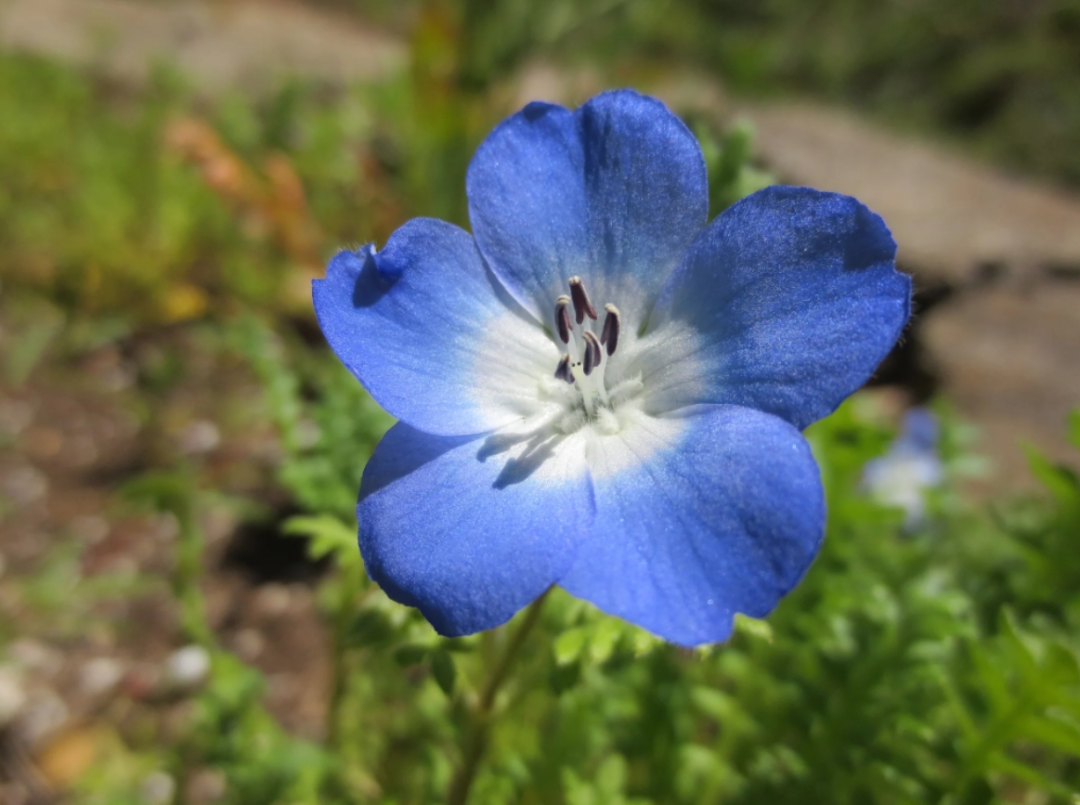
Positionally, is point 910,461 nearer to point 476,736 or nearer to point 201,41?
point 476,736

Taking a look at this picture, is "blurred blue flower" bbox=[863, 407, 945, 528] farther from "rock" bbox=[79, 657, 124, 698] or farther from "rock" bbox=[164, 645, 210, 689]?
"rock" bbox=[79, 657, 124, 698]

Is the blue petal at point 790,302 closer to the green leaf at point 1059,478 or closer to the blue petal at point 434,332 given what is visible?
the blue petal at point 434,332

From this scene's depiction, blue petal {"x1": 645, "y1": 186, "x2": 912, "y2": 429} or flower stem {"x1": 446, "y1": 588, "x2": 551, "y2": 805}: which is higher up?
blue petal {"x1": 645, "y1": 186, "x2": 912, "y2": 429}

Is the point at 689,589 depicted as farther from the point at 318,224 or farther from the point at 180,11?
the point at 180,11

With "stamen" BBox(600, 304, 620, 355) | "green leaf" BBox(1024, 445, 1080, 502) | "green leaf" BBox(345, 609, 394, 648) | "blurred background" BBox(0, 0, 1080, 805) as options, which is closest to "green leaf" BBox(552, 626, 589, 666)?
"blurred background" BBox(0, 0, 1080, 805)

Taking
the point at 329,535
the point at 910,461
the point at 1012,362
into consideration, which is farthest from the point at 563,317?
the point at 1012,362

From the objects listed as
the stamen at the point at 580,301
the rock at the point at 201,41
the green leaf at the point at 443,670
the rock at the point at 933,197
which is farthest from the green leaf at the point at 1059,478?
the rock at the point at 201,41
